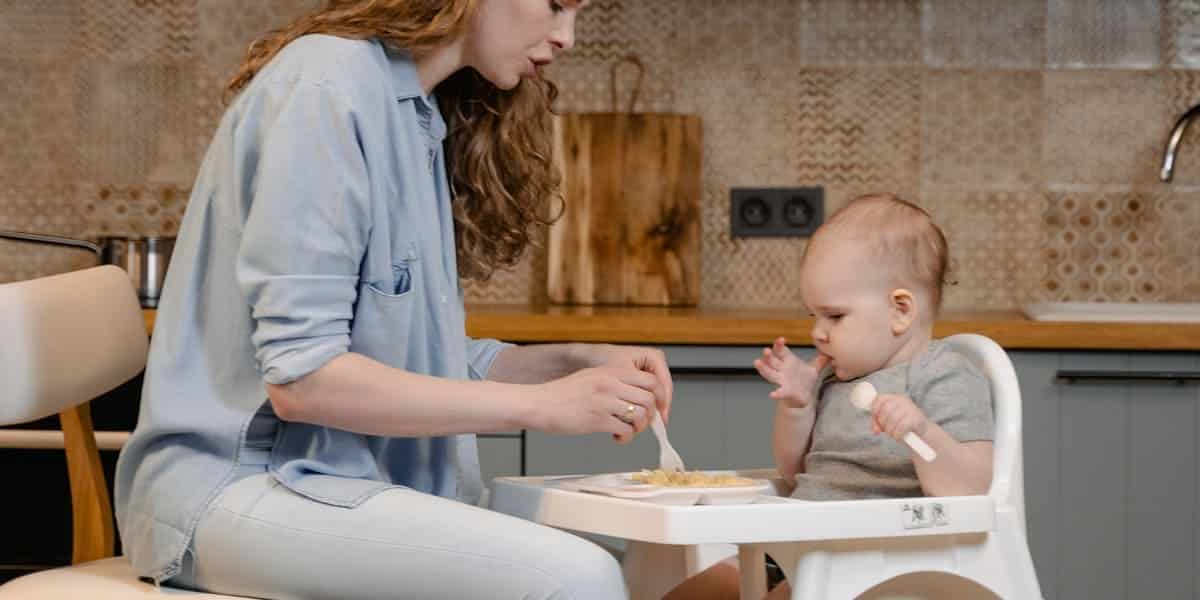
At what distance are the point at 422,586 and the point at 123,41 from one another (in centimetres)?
215

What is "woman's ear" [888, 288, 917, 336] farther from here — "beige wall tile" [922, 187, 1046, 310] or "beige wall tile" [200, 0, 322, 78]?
"beige wall tile" [200, 0, 322, 78]

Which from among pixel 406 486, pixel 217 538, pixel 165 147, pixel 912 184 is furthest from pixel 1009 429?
pixel 165 147

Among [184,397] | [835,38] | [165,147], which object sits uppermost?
[835,38]

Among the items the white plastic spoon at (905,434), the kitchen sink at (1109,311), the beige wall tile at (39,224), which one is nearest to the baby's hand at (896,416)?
the white plastic spoon at (905,434)

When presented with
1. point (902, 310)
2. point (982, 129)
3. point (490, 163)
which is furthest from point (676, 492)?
point (982, 129)

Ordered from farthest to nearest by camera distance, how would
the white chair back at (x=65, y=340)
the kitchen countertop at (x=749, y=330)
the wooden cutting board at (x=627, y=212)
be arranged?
the wooden cutting board at (x=627, y=212) < the kitchen countertop at (x=749, y=330) < the white chair back at (x=65, y=340)

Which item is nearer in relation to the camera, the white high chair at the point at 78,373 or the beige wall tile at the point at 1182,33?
the white high chair at the point at 78,373

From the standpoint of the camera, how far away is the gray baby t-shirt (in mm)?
1565

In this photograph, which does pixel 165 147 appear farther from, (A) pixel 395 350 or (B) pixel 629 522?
(B) pixel 629 522

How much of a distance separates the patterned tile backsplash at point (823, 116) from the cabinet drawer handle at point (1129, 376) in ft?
1.91

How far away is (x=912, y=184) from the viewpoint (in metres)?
3.11

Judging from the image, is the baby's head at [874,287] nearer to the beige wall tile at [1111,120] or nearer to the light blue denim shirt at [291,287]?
the light blue denim shirt at [291,287]

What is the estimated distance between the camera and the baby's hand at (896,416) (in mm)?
1419

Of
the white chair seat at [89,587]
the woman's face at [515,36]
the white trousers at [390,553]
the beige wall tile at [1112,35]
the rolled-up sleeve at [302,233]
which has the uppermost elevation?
the beige wall tile at [1112,35]
